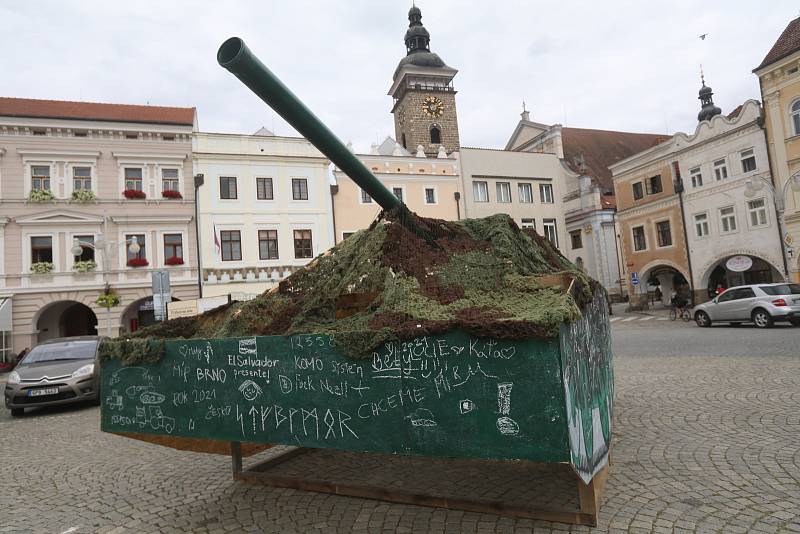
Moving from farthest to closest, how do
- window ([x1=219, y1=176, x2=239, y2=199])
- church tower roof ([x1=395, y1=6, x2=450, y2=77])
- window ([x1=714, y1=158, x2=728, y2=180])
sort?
1. church tower roof ([x1=395, y1=6, x2=450, y2=77])
2. window ([x1=219, y1=176, x2=239, y2=199])
3. window ([x1=714, y1=158, x2=728, y2=180])

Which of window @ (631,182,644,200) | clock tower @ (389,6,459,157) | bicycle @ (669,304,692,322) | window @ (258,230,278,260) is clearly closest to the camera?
bicycle @ (669,304,692,322)

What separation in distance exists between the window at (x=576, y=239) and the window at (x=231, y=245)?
74.0 ft

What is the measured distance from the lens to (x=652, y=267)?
28.7 m

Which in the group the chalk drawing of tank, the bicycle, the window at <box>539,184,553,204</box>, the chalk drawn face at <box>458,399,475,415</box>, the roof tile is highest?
the roof tile

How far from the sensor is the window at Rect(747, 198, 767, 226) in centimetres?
2242

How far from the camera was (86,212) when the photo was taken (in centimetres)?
2284

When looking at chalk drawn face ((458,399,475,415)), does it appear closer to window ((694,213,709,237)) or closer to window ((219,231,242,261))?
window ((219,231,242,261))

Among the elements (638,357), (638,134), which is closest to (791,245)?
(638,357)

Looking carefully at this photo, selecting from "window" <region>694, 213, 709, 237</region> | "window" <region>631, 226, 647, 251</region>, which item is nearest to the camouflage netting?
"window" <region>694, 213, 709, 237</region>

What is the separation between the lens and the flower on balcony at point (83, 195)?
22.7 m

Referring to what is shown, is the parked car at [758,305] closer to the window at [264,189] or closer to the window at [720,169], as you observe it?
the window at [720,169]

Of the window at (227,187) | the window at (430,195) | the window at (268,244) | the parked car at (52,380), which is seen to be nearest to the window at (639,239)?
the window at (430,195)

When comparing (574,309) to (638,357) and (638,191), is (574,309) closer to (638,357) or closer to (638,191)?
(638,357)

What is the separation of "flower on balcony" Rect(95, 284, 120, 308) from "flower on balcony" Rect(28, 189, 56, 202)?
458cm
